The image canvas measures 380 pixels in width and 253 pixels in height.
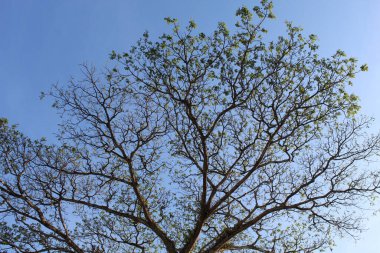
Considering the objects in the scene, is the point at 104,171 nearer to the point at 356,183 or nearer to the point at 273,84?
the point at 273,84

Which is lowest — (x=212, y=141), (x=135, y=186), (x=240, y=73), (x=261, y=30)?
(x=135, y=186)

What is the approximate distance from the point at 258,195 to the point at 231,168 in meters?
1.86

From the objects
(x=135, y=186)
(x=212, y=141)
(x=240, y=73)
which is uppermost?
(x=240, y=73)

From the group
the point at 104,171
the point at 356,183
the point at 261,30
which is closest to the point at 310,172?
the point at 356,183

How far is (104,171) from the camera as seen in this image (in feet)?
55.3

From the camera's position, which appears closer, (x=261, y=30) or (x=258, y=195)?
(x=261, y=30)

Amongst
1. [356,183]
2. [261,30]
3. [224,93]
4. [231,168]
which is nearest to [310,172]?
[356,183]

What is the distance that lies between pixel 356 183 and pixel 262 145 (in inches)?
152

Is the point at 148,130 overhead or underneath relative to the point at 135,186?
overhead

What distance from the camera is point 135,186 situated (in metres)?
16.2

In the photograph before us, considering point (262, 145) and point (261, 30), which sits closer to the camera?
point (261, 30)

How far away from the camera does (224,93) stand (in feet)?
50.6

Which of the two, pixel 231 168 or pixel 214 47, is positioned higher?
pixel 214 47

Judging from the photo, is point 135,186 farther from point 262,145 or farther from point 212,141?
point 262,145
